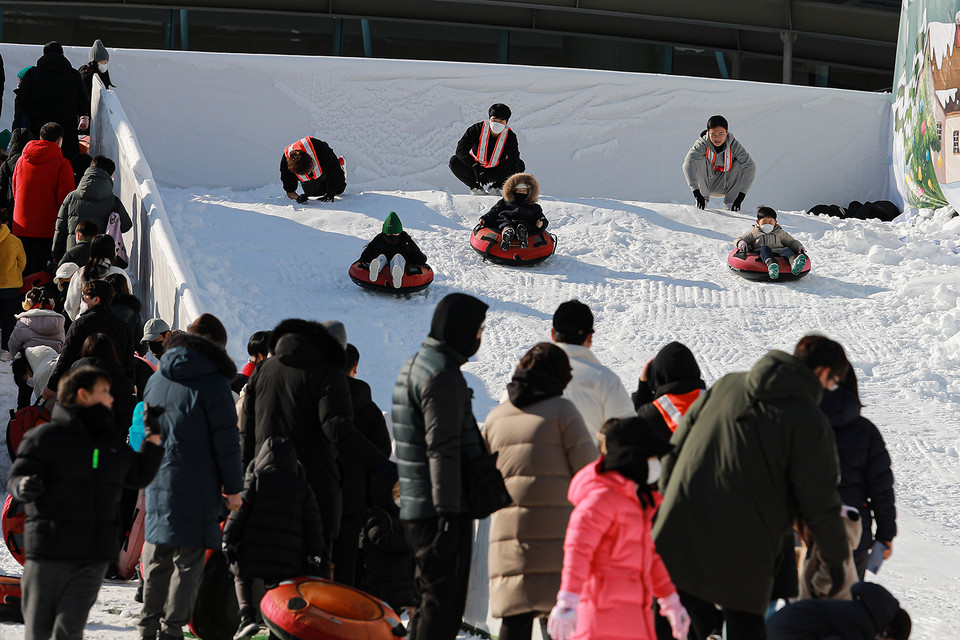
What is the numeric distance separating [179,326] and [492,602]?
539 centimetres

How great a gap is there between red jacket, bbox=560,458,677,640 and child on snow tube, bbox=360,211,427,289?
7.11 metres

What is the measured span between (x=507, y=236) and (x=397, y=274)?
51.5 inches

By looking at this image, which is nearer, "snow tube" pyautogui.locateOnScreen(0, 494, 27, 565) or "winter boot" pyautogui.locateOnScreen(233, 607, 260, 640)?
"winter boot" pyautogui.locateOnScreen(233, 607, 260, 640)

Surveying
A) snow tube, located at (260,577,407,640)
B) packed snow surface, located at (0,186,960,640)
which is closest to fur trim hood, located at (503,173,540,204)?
packed snow surface, located at (0,186,960,640)

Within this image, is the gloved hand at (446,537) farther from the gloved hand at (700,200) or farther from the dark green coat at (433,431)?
the gloved hand at (700,200)

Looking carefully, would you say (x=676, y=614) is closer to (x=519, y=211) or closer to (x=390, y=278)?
(x=390, y=278)

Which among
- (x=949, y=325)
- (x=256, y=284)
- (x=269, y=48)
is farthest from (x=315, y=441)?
(x=269, y=48)

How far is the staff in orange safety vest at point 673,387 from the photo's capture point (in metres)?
5.18

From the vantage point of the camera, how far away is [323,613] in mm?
4855

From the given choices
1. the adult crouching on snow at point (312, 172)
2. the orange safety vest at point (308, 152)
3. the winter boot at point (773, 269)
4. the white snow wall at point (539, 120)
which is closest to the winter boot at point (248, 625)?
the winter boot at point (773, 269)

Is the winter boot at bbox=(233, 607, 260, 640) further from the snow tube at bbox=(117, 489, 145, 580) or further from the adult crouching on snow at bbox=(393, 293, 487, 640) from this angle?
the snow tube at bbox=(117, 489, 145, 580)

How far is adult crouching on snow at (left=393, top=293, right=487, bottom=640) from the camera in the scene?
14.8 feet

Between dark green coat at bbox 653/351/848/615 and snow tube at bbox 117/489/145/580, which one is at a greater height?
dark green coat at bbox 653/351/848/615

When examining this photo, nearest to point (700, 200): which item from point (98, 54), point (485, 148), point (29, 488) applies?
point (485, 148)
